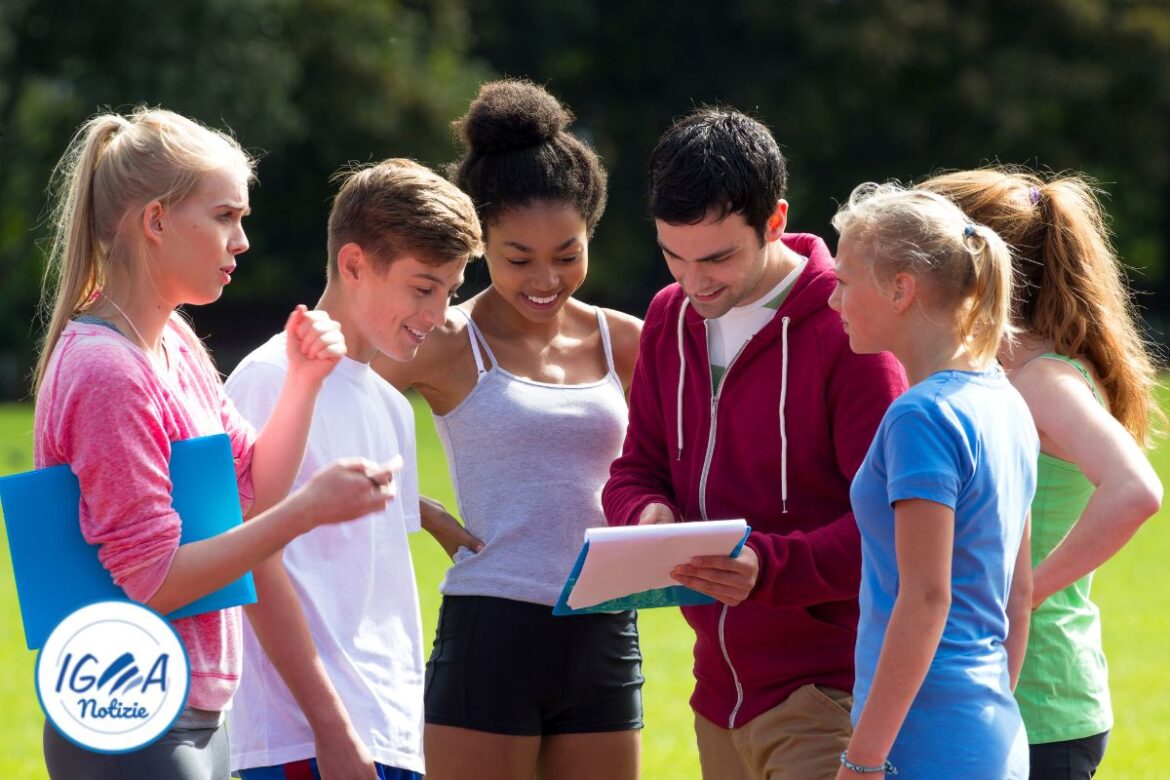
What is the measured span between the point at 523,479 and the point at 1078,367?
142 cm

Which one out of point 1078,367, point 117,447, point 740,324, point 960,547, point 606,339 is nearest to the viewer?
point 117,447

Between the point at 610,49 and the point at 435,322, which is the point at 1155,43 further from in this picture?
the point at 435,322

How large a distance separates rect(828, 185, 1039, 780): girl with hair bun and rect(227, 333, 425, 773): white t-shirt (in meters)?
0.95

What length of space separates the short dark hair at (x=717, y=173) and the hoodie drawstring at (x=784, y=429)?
0.26m

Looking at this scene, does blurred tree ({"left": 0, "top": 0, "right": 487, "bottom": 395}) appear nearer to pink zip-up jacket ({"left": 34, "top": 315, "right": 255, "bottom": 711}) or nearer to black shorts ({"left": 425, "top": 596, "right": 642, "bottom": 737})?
black shorts ({"left": 425, "top": 596, "right": 642, "bottom": 737})

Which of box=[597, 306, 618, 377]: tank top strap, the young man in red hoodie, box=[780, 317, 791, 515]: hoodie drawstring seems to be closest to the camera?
the young man in red hoodie

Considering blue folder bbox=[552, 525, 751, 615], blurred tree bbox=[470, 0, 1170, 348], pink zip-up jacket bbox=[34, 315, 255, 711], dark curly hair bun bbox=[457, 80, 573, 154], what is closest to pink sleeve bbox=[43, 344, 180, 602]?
pink zip-up jacket bbox=[34, 315, 255, 711]

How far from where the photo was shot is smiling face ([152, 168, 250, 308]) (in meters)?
2.85

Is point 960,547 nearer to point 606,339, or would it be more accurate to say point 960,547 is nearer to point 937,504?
point 937,504

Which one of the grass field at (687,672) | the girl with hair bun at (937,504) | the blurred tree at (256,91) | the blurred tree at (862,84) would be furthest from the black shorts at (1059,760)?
the blurred tree at (862,84)

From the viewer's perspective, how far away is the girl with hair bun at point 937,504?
2.74 m

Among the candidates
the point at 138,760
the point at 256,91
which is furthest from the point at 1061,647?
the point at 256,91

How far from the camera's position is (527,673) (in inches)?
152

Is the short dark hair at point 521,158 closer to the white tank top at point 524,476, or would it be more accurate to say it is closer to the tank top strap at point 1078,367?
the white tank top at point 524,476
